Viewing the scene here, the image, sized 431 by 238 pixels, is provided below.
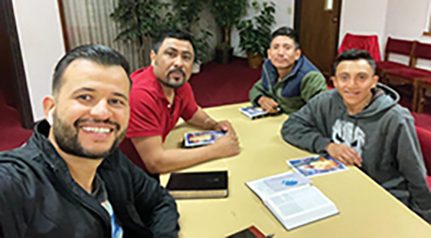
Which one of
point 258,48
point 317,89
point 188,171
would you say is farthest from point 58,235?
point 258,48

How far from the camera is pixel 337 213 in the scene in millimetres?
1138

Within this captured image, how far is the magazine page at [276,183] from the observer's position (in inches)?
48.9

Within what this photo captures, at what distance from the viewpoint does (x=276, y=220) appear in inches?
43.7

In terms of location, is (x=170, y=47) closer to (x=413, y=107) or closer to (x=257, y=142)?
(x=257, y=142)

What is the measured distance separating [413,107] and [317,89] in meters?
2.57

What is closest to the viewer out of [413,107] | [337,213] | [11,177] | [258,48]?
[11,177]

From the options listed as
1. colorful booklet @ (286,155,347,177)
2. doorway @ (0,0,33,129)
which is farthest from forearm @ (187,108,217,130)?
doorway @ (0,0,33,129)

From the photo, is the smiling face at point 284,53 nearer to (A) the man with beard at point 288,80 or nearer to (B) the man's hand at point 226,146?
(A) the man with beard at point 288,80

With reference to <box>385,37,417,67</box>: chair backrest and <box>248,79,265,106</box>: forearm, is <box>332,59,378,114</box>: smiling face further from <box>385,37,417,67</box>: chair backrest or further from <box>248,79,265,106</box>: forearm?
<box>385,37,417,67</box>: chair backrest

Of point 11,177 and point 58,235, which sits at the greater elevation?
point 11,177

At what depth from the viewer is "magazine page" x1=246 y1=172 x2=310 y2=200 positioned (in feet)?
4.08

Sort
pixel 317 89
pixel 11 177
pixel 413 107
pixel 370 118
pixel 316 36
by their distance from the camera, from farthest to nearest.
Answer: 1. pixel 316 36
2. pixel 413 107
3. pixel 317 89
4. pixel 370 118
5. pixel 11 177

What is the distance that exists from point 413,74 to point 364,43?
99cm

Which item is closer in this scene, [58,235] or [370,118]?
[58,235]
